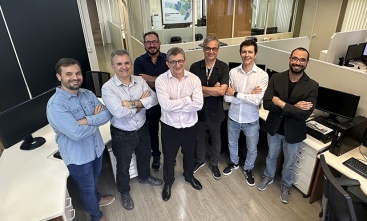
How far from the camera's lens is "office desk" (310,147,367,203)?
1.91 metres

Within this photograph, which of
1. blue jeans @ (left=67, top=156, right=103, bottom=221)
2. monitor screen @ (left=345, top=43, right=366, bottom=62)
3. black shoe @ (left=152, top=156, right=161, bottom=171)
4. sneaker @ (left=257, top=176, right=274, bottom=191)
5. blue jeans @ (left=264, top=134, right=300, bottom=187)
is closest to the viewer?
blue jeans @ (left=67, top=156, right=103, bottom=221)

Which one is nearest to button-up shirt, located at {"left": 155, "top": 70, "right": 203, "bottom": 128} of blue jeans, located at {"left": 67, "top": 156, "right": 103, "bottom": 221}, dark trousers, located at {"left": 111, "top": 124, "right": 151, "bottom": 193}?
dark trousers, located at {"left": 111, "top": 124, "right": 151, "bottom": 193}

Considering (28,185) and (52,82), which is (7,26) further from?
(28,185)

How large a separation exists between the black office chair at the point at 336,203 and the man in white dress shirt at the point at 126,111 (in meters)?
1.51

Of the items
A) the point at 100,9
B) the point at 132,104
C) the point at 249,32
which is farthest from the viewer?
the point at 100,9

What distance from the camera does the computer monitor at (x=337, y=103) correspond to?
2357 mm

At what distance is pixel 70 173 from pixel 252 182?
204 centimetres

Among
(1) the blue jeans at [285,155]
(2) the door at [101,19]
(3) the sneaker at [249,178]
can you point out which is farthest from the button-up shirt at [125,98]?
(2) the door at [101,19]

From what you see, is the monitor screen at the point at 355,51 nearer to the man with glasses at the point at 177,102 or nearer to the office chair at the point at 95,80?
the man with glasses at the point at 177,102

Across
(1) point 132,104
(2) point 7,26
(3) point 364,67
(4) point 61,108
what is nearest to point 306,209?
(1) point 132,104

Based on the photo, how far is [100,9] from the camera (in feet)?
36.9

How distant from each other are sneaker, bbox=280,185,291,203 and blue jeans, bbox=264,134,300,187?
0.05 metres

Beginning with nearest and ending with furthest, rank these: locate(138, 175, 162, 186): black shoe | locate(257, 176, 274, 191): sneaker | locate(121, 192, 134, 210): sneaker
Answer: locate(121, 192, 134, 210): sneaker, locate(257, 176, 274, 191): sneaker, locate(138, 175, 162, 186): black shoe

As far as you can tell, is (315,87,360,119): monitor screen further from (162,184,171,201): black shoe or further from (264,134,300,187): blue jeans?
(162,184,171,201): black shoe
